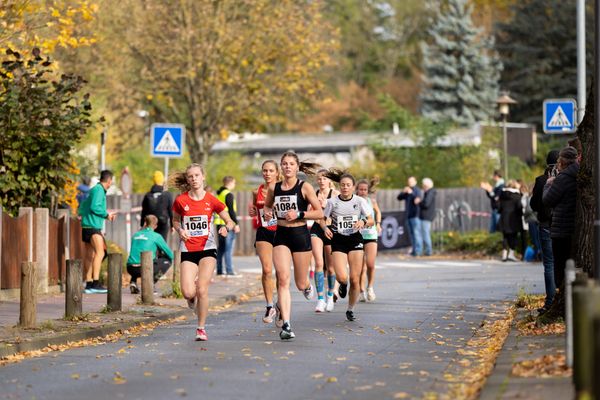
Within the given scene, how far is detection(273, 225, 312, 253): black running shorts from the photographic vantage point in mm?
14930

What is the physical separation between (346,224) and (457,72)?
54.4 metres

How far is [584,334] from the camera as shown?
7.91 metres

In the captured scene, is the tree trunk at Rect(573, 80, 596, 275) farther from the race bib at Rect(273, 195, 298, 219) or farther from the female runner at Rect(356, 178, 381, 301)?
the female runner at Rect(356, 178, 381, 301)

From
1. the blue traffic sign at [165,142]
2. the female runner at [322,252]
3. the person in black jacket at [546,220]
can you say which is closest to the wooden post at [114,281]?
the female runner at [322,252]

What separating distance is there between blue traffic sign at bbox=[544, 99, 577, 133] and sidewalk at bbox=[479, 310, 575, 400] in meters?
13.1

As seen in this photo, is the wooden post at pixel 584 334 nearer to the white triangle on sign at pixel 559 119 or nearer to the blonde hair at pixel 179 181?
the blonde hair at pixel 179 181

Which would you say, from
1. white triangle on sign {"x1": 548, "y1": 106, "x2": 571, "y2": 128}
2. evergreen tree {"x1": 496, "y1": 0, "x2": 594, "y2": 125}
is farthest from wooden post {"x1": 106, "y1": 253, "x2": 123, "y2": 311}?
evergreen tree {"x1": 496, "y1": 0, "x2": 594, "y2": 125}

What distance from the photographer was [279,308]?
14.7 metres

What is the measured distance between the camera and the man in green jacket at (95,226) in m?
21.6

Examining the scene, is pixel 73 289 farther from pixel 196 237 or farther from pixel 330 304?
pixel 330 304

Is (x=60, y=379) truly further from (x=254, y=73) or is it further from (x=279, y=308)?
(x=254, y=73)

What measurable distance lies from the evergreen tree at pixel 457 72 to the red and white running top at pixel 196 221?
55888 millimetres

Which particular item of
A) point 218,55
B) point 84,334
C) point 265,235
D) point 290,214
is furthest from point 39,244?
point 218,55

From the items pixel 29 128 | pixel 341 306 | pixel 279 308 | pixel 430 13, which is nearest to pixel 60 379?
pixel 279 308
